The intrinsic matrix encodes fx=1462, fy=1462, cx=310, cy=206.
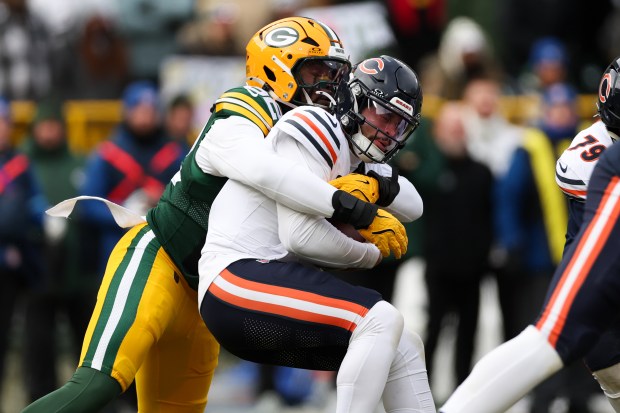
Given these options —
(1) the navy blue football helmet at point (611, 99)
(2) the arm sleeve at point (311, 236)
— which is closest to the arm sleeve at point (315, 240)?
(2) the arm sleeve at point (311, 236)

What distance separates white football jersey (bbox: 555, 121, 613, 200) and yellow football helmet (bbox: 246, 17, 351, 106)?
1078 millimetres

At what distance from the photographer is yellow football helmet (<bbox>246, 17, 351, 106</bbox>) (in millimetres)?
6641

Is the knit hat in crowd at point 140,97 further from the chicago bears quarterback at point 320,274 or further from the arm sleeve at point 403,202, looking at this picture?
the chicago bears quarterback at point 320,274

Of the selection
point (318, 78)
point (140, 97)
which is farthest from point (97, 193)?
point (318, 78)

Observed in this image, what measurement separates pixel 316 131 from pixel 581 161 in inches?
48.5

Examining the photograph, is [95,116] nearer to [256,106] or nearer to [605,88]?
[256,106]

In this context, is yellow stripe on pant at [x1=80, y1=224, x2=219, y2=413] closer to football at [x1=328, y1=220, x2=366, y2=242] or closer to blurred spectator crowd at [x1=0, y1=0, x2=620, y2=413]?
football at [x1=328, y1=220, x2=366, y2=242]

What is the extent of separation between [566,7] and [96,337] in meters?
7.69

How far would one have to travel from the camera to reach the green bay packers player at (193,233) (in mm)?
6013

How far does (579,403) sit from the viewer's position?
9.57 meters

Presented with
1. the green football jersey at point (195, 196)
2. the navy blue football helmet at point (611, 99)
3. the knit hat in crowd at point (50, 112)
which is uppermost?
the navy blue football helmet at point (611, 99)

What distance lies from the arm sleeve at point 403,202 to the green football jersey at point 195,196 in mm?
541

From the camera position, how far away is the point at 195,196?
6527 millimetres

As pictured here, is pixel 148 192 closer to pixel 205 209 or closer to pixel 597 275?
pixel 205 209
